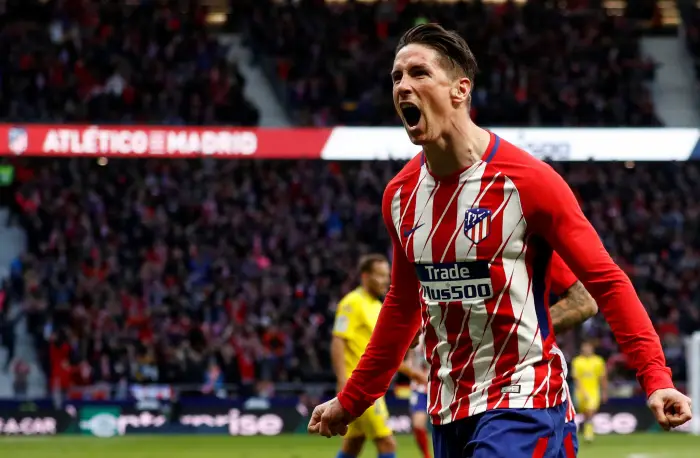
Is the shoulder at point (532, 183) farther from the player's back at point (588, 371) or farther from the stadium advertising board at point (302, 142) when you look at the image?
the stadium advertising board at point (302, 142)

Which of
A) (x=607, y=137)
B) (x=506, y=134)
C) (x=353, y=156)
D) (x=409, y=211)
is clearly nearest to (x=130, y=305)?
(x=353, y=156)

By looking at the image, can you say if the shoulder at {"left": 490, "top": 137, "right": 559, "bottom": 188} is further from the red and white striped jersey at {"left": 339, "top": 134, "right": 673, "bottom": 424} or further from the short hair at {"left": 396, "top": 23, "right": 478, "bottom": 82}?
the short hair at {"left": 396, "top": 23, "right": 478, "bottom": 82}

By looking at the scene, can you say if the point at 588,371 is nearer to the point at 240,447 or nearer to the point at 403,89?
the point at 240,447

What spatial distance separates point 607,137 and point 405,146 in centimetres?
449

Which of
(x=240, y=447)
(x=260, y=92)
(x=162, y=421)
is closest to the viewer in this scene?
(x=240, y=447)

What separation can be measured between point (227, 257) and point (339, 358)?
643 inches

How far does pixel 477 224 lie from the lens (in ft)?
13.6

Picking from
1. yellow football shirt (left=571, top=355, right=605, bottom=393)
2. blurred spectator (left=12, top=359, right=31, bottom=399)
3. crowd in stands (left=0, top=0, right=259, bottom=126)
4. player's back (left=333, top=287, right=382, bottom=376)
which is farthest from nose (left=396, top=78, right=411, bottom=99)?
crowd in stands (left=0, top=0, right=259, bottom=126)

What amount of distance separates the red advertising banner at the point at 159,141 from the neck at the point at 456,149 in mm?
21963

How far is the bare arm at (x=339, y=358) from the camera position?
1058 centimetres

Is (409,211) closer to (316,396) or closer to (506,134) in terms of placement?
(316,396)

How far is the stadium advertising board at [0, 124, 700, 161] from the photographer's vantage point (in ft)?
84.1

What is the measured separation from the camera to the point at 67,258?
26.0 meters

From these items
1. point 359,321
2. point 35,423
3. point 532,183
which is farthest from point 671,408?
point 35,423
